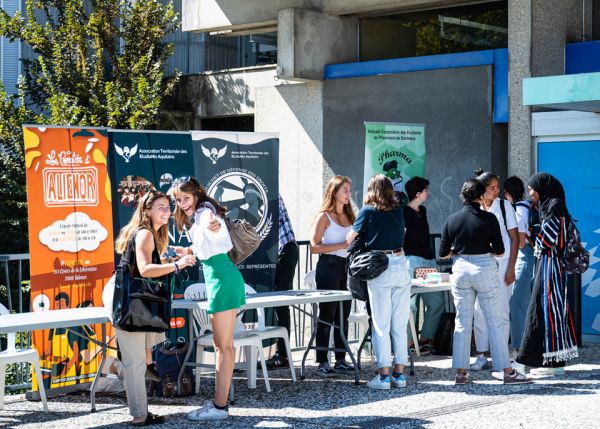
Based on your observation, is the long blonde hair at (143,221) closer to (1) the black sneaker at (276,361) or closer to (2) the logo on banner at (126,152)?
(2) the logo on banner at (126,152)

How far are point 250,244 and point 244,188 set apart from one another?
98.5 inches

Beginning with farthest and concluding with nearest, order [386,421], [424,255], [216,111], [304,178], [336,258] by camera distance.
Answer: [216,111]
[304,178]
[424,255]
[336,258]
[386,421]

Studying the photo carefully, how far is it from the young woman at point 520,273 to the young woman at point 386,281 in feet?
5.99

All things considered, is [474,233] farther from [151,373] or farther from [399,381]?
[151,373]

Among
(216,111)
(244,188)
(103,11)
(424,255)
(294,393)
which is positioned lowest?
(294,393)

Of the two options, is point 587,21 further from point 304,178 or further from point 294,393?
point 294,393

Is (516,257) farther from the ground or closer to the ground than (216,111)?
closer to the ground

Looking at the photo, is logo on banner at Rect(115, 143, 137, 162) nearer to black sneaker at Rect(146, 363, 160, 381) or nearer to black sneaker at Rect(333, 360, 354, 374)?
black sneaker at Rect(146, 363, 160, 381)

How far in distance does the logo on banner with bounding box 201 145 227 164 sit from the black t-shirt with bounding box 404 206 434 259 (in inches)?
80.0

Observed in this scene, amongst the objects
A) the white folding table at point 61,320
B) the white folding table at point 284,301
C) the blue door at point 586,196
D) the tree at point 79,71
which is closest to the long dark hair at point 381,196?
the white folding table at point 284,301

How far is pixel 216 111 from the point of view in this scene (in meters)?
18.1

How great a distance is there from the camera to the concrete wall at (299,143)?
50.3 ft

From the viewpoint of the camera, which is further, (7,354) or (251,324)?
(251,324)

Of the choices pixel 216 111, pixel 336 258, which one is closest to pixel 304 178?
pixel 216 111
